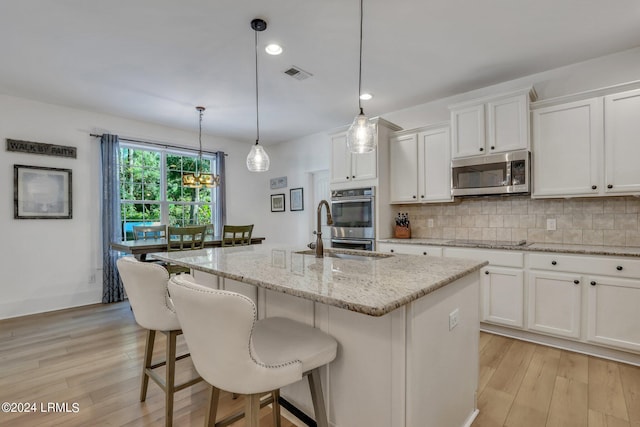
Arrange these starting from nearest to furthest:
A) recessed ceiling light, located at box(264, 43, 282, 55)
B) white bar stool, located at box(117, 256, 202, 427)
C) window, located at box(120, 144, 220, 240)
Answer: white bar stool, located at box(117, 256, 202, 427), recessed ceiling light, located at box(264, 43, 282, 55), window, located at box(120, 144, 220, 240)

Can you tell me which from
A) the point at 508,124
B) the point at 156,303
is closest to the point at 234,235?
the point at 156,303

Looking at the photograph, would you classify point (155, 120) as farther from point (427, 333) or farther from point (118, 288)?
point (427, 333)

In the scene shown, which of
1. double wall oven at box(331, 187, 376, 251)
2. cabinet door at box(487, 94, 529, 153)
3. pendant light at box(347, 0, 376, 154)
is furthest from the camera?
double wall oven at box(331, 187, 376, 251)

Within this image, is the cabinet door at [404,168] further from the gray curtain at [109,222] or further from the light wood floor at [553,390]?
the gray curtain at [109,222]

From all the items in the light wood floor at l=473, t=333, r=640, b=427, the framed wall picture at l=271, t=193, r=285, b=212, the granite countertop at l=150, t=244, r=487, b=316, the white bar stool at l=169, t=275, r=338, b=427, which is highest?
the framed wall picture at l=271, t=193, r=285, b=212

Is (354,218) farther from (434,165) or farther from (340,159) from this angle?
(434,165)

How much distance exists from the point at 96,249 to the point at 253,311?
431 cm

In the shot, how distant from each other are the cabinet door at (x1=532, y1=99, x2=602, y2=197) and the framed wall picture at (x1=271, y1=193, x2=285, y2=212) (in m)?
4.12

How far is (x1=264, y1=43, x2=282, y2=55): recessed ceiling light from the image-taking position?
8.62 ft

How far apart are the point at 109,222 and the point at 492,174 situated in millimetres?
4781

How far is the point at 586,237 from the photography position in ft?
9.48

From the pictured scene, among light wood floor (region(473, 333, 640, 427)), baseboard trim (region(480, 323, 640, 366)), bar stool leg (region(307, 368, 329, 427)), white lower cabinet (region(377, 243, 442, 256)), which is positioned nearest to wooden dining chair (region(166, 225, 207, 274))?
white lower cabinet (region(377, 243, 442, 256))

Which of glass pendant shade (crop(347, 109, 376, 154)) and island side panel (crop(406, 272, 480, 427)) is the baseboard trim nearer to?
island side panel (crop(406, 272, 480, 427))

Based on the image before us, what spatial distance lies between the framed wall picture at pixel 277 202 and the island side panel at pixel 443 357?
4554 mm
